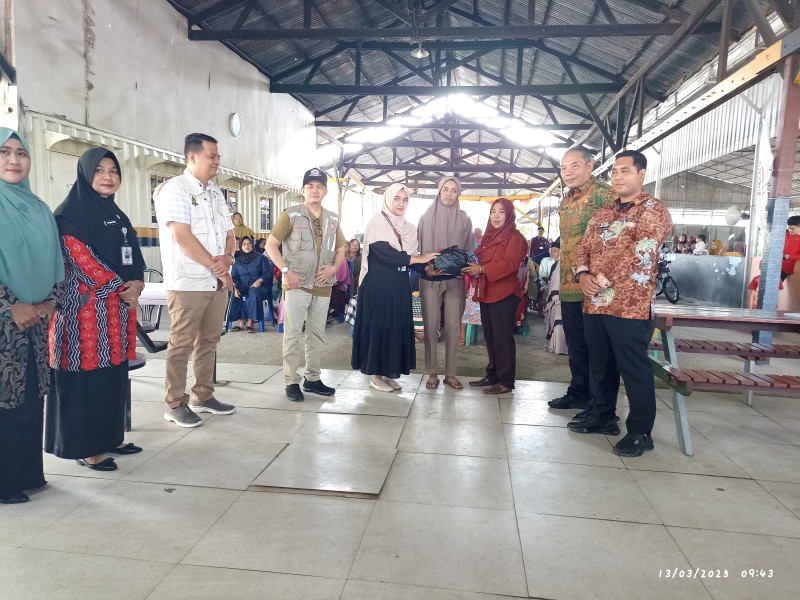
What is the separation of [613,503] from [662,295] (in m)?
10.1

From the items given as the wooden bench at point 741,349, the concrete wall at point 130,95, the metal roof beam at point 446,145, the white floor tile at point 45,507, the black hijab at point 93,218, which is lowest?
the white floor tile at point 45,507

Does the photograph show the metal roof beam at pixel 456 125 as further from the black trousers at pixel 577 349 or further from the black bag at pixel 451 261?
the black trousers at pixel 577 349

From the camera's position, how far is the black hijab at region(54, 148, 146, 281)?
7.20ft

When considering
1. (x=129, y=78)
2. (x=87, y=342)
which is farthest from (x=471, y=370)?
(x=129, y=78)

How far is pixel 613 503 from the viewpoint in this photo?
215 centimetres

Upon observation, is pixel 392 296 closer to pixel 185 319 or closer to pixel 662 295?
pixel 185 319

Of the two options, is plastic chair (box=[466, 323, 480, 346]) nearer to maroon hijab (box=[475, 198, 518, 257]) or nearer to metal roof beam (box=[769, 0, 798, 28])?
maroon hijab (box=[475, 198, 518, 257])

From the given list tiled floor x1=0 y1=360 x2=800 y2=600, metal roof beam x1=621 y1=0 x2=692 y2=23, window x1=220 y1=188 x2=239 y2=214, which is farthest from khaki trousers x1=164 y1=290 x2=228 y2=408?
window x1=220 y1=188 x2=239 y2=214

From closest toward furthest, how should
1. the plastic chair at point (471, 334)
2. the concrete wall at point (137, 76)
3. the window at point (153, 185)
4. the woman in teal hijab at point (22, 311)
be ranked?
the woman in teal hijab at point (22, 311), the concrete wall at point (137, 76), the plastic chair at point (471, 334), the window at point (153, 185)

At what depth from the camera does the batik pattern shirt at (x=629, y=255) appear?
8.22 ft

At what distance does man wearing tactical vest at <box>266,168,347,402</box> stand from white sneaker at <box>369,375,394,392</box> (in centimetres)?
33

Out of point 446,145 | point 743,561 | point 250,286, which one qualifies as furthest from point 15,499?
point 446,145

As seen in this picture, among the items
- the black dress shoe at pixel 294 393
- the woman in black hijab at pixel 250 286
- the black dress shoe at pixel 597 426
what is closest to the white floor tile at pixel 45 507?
the black dress shoe at pixel 294 393

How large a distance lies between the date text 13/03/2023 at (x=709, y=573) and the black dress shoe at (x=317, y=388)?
2.25 metres
